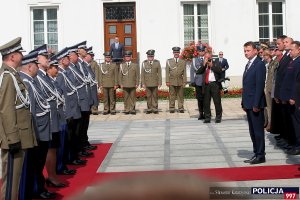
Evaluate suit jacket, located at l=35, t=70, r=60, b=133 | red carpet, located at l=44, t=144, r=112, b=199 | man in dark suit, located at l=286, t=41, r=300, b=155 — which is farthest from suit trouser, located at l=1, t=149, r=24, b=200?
man in dark suit, located at l=286, t=41, r=300, b=155

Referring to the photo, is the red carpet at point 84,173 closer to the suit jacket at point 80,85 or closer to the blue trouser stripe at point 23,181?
the blue trouser stripe at point 23,181

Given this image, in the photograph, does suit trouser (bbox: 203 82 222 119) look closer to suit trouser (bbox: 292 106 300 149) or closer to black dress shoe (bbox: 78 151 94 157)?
suit trouser (bbox: 292 106 300 149)

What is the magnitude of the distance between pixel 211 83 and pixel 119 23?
10096mm

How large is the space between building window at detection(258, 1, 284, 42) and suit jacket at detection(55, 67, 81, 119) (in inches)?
596

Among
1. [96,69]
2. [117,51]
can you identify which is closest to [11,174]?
[96,69]

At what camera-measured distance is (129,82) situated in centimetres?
1622

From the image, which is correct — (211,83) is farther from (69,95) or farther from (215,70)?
(69,95)

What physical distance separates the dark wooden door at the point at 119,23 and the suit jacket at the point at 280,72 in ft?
44.2

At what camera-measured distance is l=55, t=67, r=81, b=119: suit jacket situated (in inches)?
325

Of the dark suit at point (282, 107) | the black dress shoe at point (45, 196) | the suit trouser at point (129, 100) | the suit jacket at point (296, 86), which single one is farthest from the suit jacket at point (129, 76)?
the black dress shoe at point (45, 196)

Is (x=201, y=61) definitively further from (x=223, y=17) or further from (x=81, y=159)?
(x=223, y=17)

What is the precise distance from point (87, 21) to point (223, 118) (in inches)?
395

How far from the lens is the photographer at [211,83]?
13240 mm

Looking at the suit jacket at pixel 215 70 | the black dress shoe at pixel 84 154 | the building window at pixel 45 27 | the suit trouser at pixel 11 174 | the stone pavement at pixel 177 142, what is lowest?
the black dress shoe at pixel 84 154
